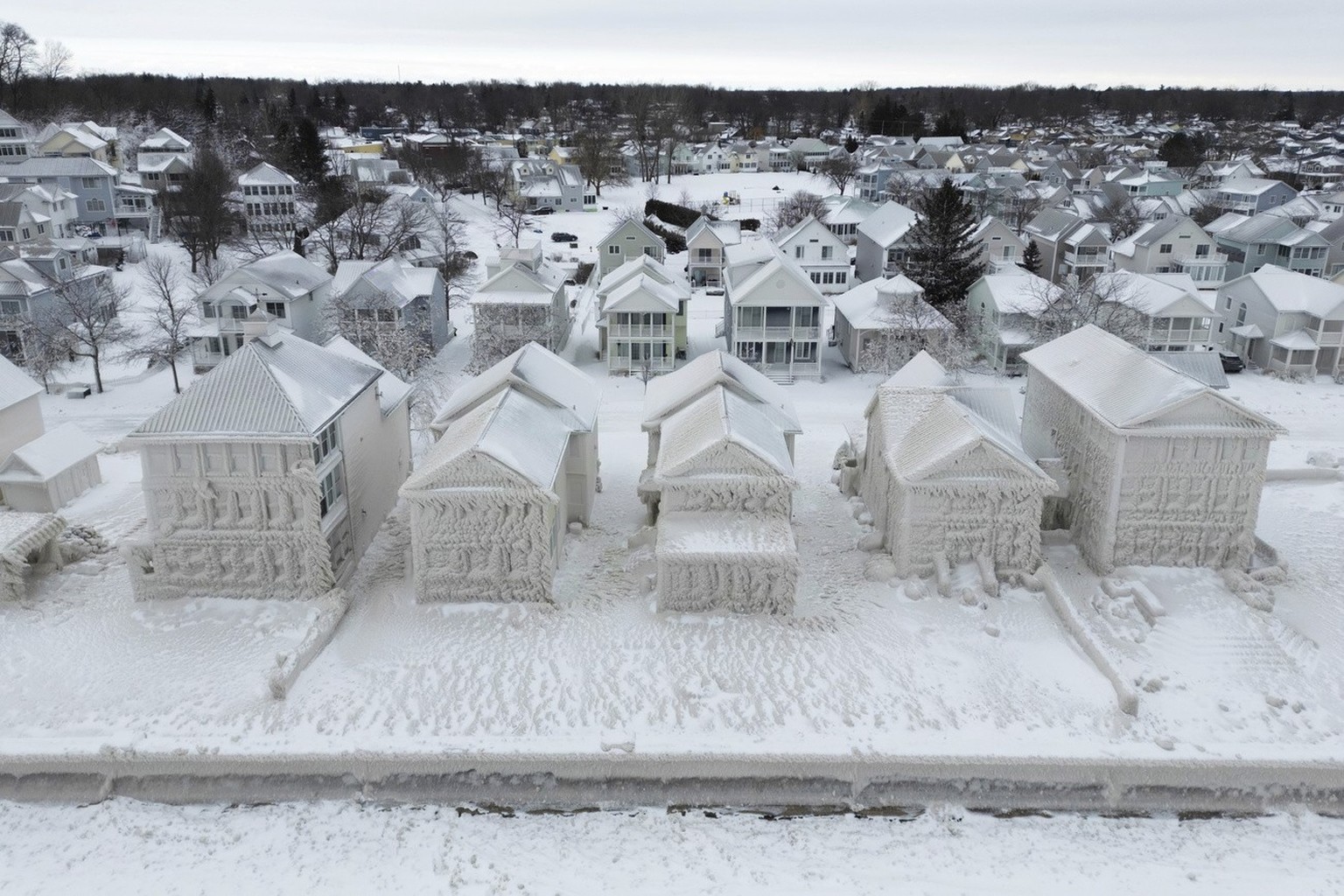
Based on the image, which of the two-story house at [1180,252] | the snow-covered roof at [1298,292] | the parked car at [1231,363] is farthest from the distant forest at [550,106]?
the parked car at [1231,363]

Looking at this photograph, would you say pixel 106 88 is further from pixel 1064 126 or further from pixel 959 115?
pixel 1064 126

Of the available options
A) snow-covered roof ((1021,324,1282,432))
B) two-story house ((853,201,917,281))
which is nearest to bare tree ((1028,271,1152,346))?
two-story house ((853,201,917,281))

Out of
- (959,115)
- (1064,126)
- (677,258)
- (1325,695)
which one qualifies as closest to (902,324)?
(1325,695)

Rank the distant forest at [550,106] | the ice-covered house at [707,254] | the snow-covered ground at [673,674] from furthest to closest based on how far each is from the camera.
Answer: the distant forest at [550,106] → the ice-covered house at [707,254] → the snow-covered ground at [673,674]

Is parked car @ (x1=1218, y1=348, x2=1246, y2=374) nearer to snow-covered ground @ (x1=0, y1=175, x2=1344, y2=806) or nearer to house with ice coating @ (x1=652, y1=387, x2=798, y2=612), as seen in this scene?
snow-covered ground @ (x1=0, y1=175, x2=1344, y2=806)

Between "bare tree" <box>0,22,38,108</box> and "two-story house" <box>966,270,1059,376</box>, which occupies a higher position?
"bare tree" <box>0,22,38,108</box>

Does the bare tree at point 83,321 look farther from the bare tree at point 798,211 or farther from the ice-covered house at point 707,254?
the bare tree at point 798,211

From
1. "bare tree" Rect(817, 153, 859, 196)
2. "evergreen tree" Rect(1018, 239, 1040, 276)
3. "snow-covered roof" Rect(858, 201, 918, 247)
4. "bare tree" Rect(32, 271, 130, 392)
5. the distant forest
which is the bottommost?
"bare tree" Rect(32, 271, 130, 392)

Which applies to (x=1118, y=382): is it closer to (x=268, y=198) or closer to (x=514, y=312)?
(x=514, y=312)
